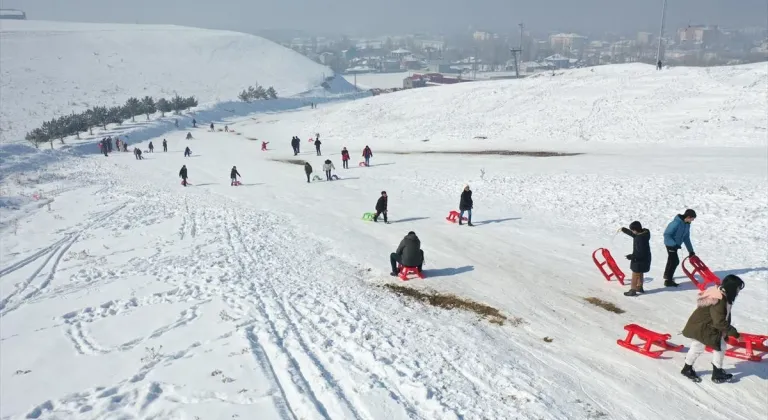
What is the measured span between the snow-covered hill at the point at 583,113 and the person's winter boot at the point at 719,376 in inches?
Result: 1055

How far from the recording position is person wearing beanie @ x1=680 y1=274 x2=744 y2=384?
6461 millimetres

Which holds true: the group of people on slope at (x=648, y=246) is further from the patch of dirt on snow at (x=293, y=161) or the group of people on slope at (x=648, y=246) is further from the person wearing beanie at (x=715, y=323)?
the patch of dirt on snow at (x=293, y=161)

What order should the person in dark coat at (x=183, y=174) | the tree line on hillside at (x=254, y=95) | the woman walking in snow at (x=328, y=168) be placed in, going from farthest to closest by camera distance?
the tree line on hillside at (x=254, y=95) < the person in dark coat at (x=183, y=174) < the woman walking in snow at (x=328, y=168)

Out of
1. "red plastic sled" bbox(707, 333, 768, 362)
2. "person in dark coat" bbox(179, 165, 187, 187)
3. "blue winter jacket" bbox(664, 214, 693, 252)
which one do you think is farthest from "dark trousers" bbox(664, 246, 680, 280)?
"person in dark coat" bbox(179, 165, 187, 187)

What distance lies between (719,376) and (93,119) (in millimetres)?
57572

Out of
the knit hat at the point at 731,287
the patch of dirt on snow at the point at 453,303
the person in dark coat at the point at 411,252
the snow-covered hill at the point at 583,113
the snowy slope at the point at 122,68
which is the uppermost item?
the snowy slope at the point at 122,68

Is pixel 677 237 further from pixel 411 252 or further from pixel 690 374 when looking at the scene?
pixel 411 252

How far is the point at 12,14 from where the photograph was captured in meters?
165

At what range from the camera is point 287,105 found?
86875 mm

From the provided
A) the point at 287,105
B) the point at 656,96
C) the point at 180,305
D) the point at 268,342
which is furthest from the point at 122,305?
the point at 287,105

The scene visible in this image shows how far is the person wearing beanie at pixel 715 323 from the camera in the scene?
21.2 ft

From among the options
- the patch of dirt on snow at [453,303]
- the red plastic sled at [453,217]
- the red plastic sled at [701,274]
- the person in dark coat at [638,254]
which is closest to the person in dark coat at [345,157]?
the red plastic sled at [453,217]

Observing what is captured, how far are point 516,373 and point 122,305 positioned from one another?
372 inches

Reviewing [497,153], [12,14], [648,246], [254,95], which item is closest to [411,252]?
[648,246]
